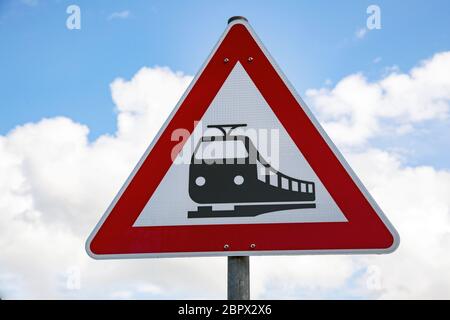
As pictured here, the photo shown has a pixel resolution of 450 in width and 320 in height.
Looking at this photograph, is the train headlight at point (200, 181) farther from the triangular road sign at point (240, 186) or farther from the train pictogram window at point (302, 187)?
the train pictogram window at point (302, 187)

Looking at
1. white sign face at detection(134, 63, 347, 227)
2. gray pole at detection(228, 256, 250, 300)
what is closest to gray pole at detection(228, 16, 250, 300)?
gray pole at detection(228, 256, 250, 300)

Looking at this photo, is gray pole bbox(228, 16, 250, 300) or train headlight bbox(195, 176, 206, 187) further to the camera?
train headlight bbox(195, 176, 206, 187)

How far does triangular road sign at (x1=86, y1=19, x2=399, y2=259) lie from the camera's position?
5.38 ft

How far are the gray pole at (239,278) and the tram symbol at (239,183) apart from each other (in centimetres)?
16

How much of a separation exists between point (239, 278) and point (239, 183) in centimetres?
33

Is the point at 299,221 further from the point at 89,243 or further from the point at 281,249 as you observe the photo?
the point at 89,243

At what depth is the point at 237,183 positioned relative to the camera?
5.50 ft

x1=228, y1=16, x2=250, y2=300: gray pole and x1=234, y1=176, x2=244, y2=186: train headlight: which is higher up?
x1=234, y1=176, x2=244, y2=186: train headlight

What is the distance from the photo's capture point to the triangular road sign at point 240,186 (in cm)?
164

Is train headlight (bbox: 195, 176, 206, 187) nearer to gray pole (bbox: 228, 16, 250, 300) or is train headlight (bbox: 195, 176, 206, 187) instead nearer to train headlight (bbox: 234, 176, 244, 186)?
train headlight (bbox: 234, 176, 244, 186)

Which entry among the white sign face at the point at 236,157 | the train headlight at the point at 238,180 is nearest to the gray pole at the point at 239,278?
the white sign face at the point at 236,157

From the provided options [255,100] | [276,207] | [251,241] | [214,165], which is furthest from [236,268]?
[255,100]
